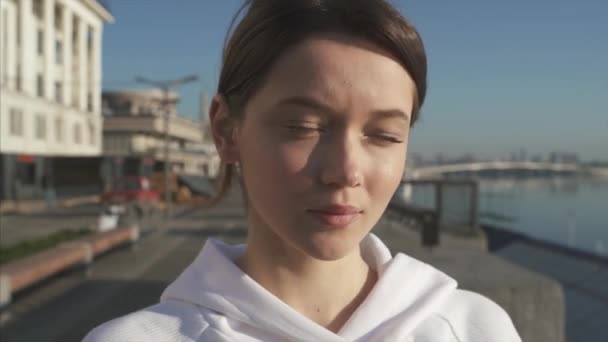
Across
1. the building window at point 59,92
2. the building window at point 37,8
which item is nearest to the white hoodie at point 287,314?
the building window at point 37,8

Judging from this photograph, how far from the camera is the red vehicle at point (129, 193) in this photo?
2677cm

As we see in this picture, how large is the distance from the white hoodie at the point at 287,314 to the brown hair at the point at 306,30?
41 centimetres

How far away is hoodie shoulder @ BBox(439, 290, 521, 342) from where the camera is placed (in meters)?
1.50

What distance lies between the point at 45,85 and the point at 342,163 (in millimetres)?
49464

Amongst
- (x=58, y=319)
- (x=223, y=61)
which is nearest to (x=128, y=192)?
(x=58, y=319)

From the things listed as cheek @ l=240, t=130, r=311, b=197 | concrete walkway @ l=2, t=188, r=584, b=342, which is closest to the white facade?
concrete walkway @ l=2, t=188, r=584, b=342

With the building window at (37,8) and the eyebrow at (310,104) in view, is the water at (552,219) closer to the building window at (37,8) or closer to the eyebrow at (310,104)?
the eyebrow at (310,104)

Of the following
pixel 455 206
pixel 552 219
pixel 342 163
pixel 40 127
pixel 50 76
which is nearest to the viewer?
pixel 342 163

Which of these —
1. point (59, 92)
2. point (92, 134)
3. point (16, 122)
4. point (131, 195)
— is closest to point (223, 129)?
point (131, 195)

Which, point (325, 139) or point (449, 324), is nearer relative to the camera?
point (325, 139)

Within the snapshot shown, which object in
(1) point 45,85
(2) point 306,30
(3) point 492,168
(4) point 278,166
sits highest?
(1) point 45,85

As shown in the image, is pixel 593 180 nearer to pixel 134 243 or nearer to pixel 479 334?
pixel 134 243

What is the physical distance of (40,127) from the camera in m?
45.2

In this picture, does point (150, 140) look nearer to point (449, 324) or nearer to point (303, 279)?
point (303, 279)
